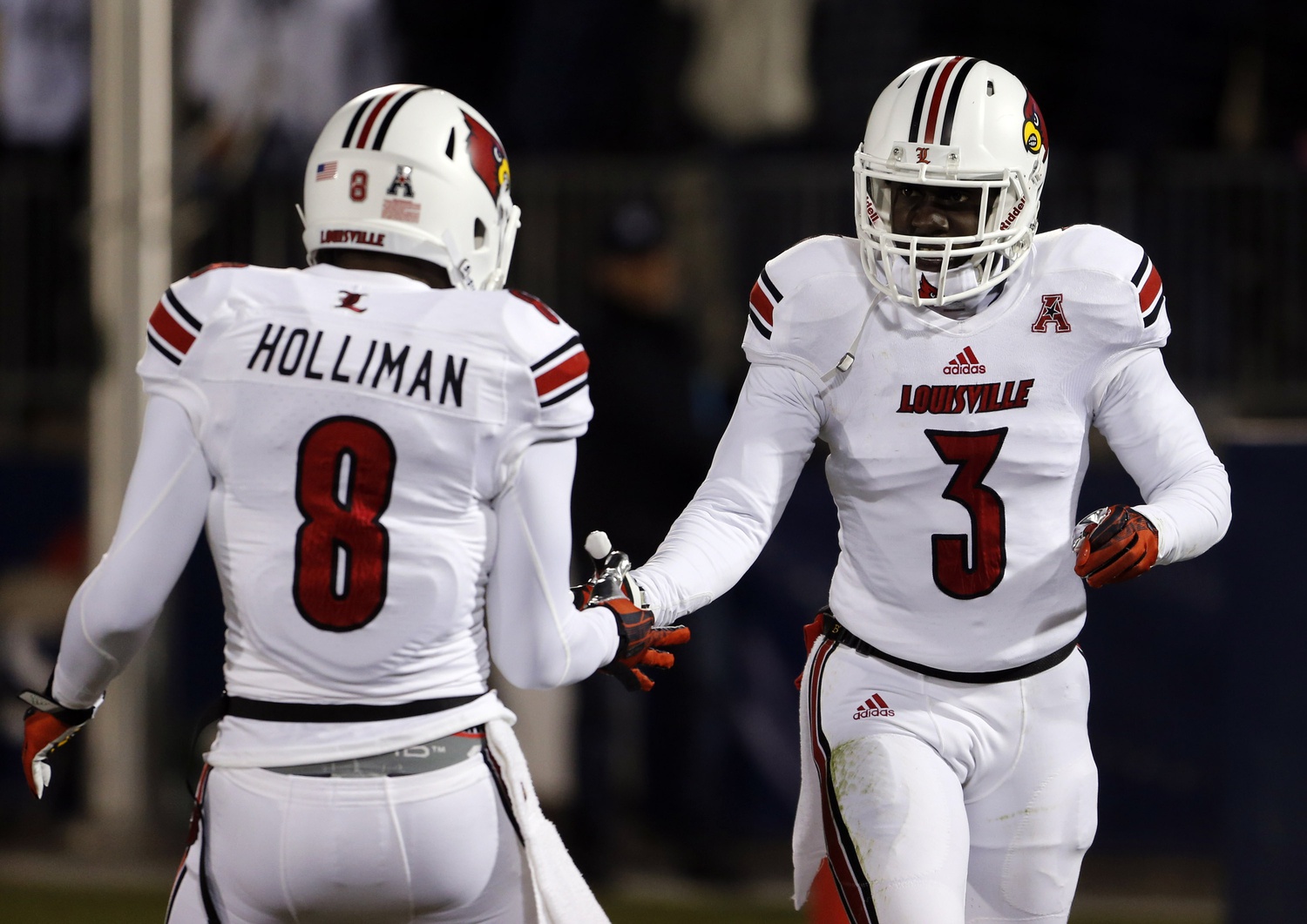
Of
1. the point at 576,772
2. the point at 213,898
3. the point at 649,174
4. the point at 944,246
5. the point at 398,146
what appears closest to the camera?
the point at 213,898

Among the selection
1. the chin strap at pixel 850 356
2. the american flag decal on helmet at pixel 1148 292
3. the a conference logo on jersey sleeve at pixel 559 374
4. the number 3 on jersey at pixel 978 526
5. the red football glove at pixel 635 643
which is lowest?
the red football glove at pixel 635 643

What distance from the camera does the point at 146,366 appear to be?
252cm

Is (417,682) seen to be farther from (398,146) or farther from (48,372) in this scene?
(48,372)

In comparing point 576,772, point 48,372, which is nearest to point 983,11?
point 576,772

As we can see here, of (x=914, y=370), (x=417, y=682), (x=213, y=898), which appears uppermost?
(x=914, y=370)

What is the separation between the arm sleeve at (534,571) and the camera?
2.48m

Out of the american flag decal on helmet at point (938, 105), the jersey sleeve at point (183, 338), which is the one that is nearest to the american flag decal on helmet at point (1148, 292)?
the american flag decal on helmet at point (938, 105)

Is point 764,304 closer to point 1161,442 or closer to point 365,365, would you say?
point 1161,442

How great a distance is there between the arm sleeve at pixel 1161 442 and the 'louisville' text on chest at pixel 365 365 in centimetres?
124

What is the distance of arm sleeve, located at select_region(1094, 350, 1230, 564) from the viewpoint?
Result: 9.82 ft

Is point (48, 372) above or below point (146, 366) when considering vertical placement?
below

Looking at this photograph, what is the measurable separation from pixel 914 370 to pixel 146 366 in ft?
4.23

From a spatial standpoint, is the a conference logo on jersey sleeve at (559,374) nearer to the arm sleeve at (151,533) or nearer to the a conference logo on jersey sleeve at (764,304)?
the arm sleeve at (151,533)

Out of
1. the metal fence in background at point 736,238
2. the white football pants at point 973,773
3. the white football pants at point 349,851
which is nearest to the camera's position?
the white football pants at point 349,851
